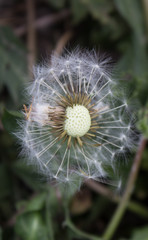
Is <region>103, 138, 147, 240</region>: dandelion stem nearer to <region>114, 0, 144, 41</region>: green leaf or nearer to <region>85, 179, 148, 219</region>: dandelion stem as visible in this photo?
<region>85, 179, 148, 219</region>: dandelion stem

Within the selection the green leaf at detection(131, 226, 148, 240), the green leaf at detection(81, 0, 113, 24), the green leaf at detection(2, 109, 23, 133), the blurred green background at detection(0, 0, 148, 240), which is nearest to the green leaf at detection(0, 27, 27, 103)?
the blurred green background at detection(0, 0, 148, 240)

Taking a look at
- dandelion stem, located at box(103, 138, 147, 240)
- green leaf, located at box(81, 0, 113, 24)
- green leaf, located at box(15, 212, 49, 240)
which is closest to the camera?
green leaf, located at box(15, 212, 49, 240)

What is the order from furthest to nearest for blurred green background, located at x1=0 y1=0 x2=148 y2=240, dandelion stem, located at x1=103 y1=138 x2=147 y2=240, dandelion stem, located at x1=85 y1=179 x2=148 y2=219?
dandelion stem, located at x1=85 y1=179 x2=148 y2=219, blurred green background, located at x1=0 y1=0 x2=148 y2=240, dandelion stem, located at x1=103 y1=138 x2=147 y2=240

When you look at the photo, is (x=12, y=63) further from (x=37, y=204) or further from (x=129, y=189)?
(x=129, y=189)

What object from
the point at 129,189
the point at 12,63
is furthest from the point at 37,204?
the point at 12,63

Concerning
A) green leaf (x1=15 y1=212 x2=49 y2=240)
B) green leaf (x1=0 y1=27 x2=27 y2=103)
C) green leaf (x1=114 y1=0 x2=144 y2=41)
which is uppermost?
green leaf (x1=114 y1=0 x2=144 y2=41)

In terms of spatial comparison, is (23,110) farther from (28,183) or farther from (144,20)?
(144,20)

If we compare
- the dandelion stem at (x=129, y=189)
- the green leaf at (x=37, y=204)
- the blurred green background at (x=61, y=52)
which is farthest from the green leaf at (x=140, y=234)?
the green leaf at (x=37, y=204)
